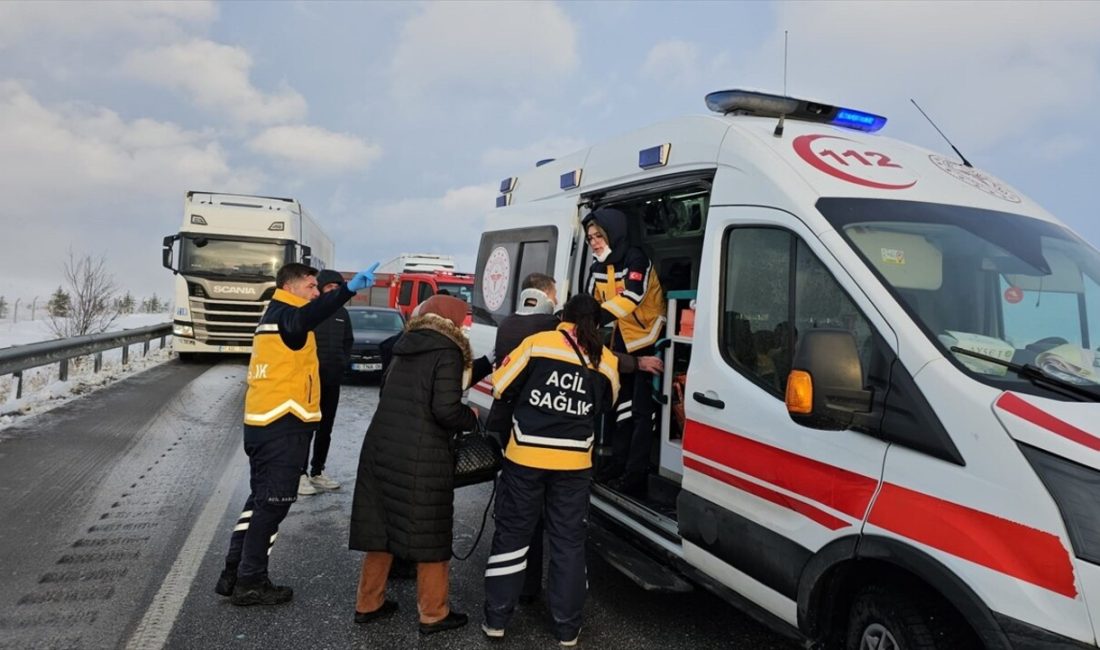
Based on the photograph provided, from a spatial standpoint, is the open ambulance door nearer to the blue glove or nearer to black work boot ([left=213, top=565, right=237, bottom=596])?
the blue glove

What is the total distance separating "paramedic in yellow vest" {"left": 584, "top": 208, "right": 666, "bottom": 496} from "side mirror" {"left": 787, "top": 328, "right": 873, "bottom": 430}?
2.08 m

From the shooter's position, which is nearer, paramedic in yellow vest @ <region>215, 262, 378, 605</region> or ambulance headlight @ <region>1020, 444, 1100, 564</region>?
ambulance headlight @ <region>1020, 444, 1100, 564</region>

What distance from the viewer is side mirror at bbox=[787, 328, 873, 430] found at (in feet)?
7.86

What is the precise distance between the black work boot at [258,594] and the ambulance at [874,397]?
5.89 feet

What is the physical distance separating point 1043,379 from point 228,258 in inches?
587

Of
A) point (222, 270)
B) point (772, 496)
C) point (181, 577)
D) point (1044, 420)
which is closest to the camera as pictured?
point (1044, 420)

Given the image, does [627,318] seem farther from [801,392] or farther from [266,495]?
[266,495]

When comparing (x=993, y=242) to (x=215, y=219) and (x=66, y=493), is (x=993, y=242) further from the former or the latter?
(x=215, y=219)

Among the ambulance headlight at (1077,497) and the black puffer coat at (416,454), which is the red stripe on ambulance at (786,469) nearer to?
the ambulance headlight at (1077,497)

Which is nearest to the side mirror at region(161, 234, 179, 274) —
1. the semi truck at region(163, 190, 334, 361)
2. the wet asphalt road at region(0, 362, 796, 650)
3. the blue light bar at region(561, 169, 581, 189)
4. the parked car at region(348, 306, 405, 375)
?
the semi truck at region(163, 190, 334, 361)

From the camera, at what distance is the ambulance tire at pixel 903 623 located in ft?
7.58

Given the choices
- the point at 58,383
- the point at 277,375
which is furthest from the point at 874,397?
the point at 58,383

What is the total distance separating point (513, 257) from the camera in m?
5.93

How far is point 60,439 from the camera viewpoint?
7.49 meters
